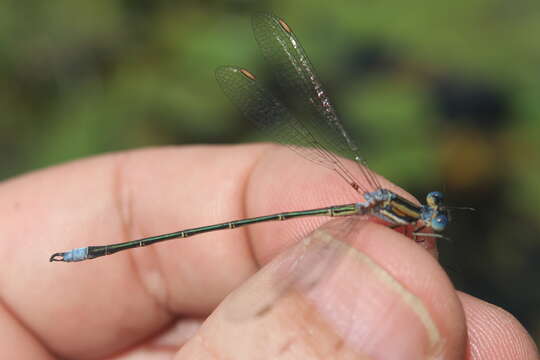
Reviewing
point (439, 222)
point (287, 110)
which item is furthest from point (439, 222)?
point (287, 110)

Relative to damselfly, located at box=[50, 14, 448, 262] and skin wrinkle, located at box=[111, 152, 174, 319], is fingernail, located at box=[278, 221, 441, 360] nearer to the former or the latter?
damselfly, located at box=[50, 14, 448, 262]

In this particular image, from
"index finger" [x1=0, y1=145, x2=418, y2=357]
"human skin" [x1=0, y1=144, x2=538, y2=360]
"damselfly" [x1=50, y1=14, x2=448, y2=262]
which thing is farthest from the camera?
"damselfly" [x1=50, y1=14, x2=448, y2=262]

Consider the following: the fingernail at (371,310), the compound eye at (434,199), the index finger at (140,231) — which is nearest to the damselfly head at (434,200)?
the compound eye at (434,199)

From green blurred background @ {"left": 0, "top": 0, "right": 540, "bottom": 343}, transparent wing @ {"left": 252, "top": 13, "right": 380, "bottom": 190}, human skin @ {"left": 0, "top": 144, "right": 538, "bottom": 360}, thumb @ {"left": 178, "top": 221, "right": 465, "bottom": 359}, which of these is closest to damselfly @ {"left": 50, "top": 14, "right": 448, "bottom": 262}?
transparent wing @ {"left": 252, "top": 13, "right": 380, "bottom": 190}

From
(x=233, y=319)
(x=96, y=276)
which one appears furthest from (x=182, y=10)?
(x=233, y=319)

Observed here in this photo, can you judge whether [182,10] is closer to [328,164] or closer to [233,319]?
[328,164]

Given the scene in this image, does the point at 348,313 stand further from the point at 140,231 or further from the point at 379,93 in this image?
the point at 379,93

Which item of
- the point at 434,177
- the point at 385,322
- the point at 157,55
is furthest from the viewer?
the point at 157,55
